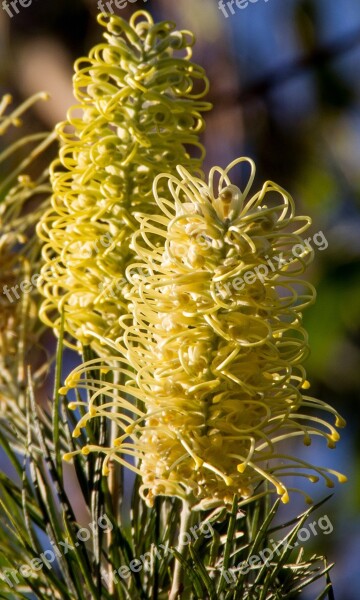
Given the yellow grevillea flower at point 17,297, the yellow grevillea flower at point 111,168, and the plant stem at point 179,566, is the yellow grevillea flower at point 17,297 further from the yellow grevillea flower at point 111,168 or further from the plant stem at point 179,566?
the plant stem at point 179,566

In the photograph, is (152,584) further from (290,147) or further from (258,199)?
(290,147)

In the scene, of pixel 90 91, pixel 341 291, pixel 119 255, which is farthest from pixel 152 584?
pixel 341 291

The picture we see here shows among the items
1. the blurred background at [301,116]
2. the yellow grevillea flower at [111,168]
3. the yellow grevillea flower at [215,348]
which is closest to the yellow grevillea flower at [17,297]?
the yellow grevillea flower at [111,168]

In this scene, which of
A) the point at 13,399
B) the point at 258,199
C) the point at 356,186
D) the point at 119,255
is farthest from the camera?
the point at 356,186

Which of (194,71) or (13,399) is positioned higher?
(194,71)

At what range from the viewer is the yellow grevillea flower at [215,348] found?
27.4 inches

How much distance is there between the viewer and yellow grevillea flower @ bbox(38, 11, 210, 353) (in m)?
0.85

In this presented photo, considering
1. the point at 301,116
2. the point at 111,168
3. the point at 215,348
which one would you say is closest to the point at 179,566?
the point at 215,348

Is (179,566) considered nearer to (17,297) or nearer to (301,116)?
(17,297)

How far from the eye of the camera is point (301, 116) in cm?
293

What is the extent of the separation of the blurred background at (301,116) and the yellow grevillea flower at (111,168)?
4.71 feet

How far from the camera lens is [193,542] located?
29.4 inches

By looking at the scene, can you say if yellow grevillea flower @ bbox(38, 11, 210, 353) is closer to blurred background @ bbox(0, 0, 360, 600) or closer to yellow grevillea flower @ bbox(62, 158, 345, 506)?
yellow grevillea flower @ bbox(62, 158, 345, 506)

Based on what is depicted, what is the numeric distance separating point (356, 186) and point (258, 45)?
547 millimetres
